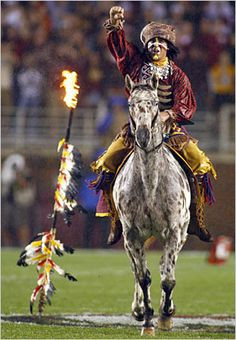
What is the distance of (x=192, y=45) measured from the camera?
24531mm

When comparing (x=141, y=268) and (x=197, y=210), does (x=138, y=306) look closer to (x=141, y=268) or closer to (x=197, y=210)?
(x=141, y=268)

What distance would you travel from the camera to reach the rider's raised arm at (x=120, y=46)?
35.4 ft

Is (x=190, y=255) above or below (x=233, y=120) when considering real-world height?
below

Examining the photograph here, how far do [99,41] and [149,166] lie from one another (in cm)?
1491

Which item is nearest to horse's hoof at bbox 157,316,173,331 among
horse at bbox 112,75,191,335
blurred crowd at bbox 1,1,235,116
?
horse at bbox 112,75,191,335

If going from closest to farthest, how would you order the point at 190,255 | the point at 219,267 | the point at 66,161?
the point at 66,161
the point at 219,267
the point at 190,255

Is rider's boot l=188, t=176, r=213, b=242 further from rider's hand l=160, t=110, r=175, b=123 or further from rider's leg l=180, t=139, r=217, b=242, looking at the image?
rider's hand l=160, t=110, r=175, b=123

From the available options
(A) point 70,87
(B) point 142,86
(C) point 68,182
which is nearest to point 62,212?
(C) point 68,182

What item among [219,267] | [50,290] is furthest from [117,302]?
[219,267]

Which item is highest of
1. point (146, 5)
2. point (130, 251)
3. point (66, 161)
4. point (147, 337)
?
point (146, 5)

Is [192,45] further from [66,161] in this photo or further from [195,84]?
[66,161]

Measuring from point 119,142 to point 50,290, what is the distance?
1.54 metres

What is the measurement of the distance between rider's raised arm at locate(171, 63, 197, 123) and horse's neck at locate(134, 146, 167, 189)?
0.58m

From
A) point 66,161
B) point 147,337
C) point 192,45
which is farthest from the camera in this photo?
point 192,45
